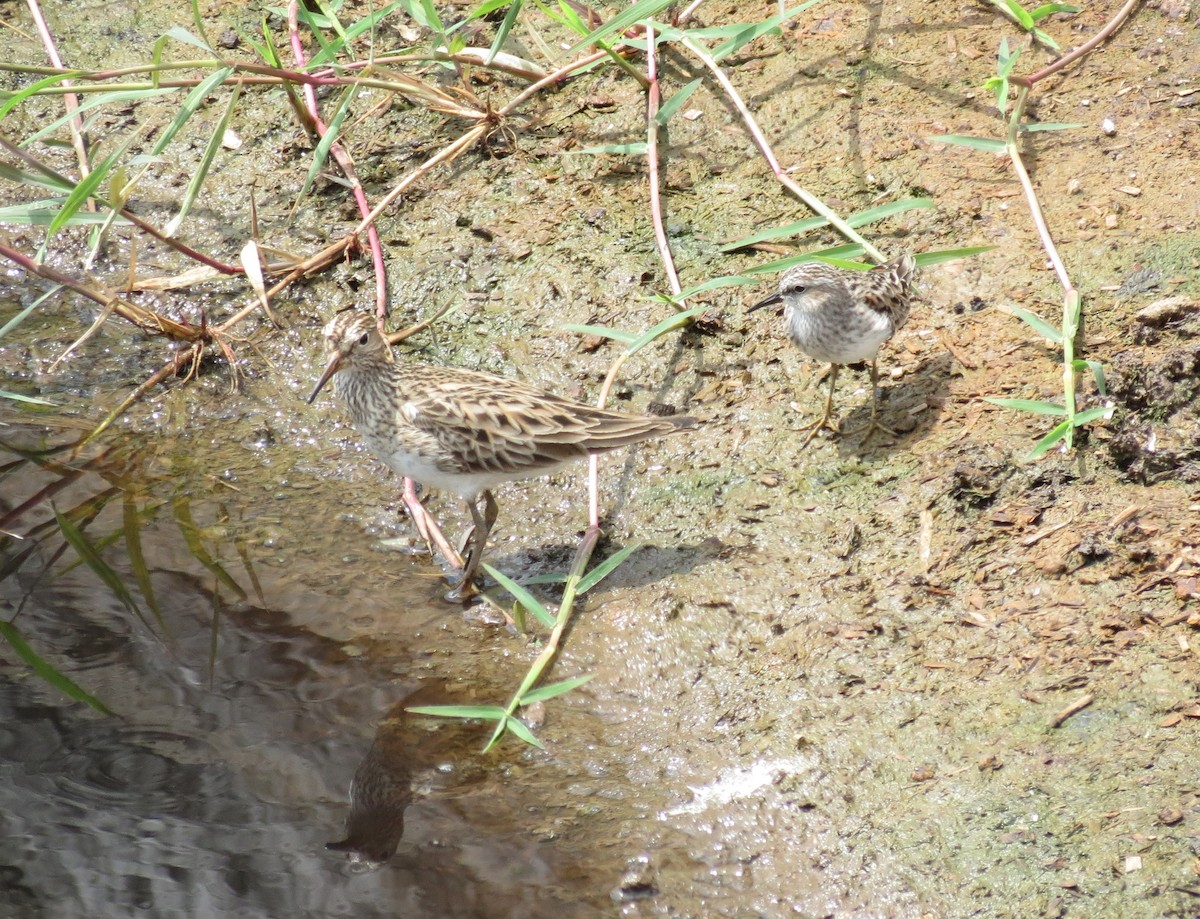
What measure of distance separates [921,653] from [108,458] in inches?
180

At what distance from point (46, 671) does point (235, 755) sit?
110cm

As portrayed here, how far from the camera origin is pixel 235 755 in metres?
5.04

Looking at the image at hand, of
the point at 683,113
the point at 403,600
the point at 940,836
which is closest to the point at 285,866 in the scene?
the point at 403,600

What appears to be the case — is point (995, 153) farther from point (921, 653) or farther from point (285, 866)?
point (285, 866)

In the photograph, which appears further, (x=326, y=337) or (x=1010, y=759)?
(x=326, y=337)

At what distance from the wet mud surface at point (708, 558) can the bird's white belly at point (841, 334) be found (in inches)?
16.0

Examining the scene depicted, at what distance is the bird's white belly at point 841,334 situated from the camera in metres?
5.89

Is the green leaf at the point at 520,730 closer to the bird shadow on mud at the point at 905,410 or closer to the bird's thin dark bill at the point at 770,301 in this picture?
the bird shadow on mud at the point at 905,410

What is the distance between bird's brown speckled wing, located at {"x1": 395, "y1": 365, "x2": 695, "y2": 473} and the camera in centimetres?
574

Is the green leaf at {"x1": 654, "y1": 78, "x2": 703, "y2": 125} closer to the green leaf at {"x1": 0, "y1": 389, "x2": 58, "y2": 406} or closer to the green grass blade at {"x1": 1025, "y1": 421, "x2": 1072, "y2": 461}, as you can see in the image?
the green grass blade at {"x1": 1025, "y1": 421, "x2": 1072, "y2": 461}

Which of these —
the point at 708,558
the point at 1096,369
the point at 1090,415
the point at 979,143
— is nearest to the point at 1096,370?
the point at 1096,369

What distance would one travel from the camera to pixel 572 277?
7.11 m

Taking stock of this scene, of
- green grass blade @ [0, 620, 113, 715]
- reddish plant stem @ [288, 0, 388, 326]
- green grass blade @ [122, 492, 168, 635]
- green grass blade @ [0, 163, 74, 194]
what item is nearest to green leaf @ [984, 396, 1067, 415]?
reddish plant stem @ [288, 0, 388, 326]

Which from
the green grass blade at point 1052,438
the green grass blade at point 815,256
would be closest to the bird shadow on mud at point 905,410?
the green grass blade at point 1052,438
